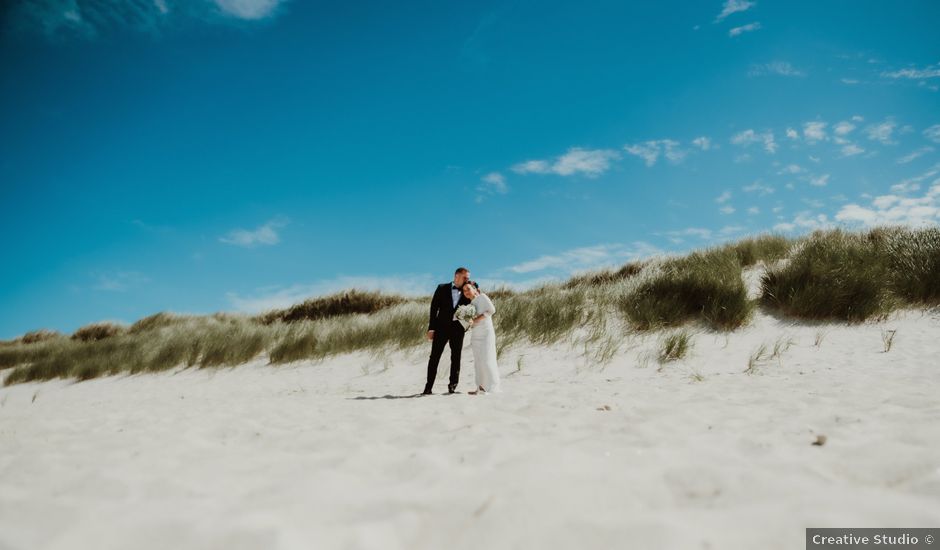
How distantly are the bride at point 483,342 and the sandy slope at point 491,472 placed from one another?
1320 mm

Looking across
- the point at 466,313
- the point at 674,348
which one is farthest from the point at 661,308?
the point at 466,313

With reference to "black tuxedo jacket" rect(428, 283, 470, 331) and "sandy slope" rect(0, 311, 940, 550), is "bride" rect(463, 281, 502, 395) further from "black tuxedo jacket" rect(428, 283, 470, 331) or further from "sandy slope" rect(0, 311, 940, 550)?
"sandy slope" rect(0, 311, 940, 550)

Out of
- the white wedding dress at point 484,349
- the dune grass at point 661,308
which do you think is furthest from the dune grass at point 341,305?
the white wedding dress at point 484,349

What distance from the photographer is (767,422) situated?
3654 millimetres

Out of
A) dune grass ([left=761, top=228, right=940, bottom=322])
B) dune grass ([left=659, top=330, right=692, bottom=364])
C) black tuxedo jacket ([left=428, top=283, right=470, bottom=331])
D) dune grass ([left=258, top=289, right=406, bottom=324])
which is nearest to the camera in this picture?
black tuxedo jacket ([left=428, top=283, right=470, bottom=331])

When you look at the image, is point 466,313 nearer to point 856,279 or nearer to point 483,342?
point 483,342

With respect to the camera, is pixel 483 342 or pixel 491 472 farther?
pixel 483 342

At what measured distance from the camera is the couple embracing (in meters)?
6.96

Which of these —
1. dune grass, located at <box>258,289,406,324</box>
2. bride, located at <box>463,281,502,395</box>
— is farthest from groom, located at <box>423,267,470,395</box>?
dune grass, located at <box>258,289,406,324</box>

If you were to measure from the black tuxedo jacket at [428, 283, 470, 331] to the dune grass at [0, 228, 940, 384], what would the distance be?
2.96 m

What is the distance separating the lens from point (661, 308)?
32.9 feet

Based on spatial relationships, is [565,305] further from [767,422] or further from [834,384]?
[767,422]

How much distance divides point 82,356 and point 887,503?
18842 millimetres

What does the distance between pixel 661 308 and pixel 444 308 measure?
5.05m
